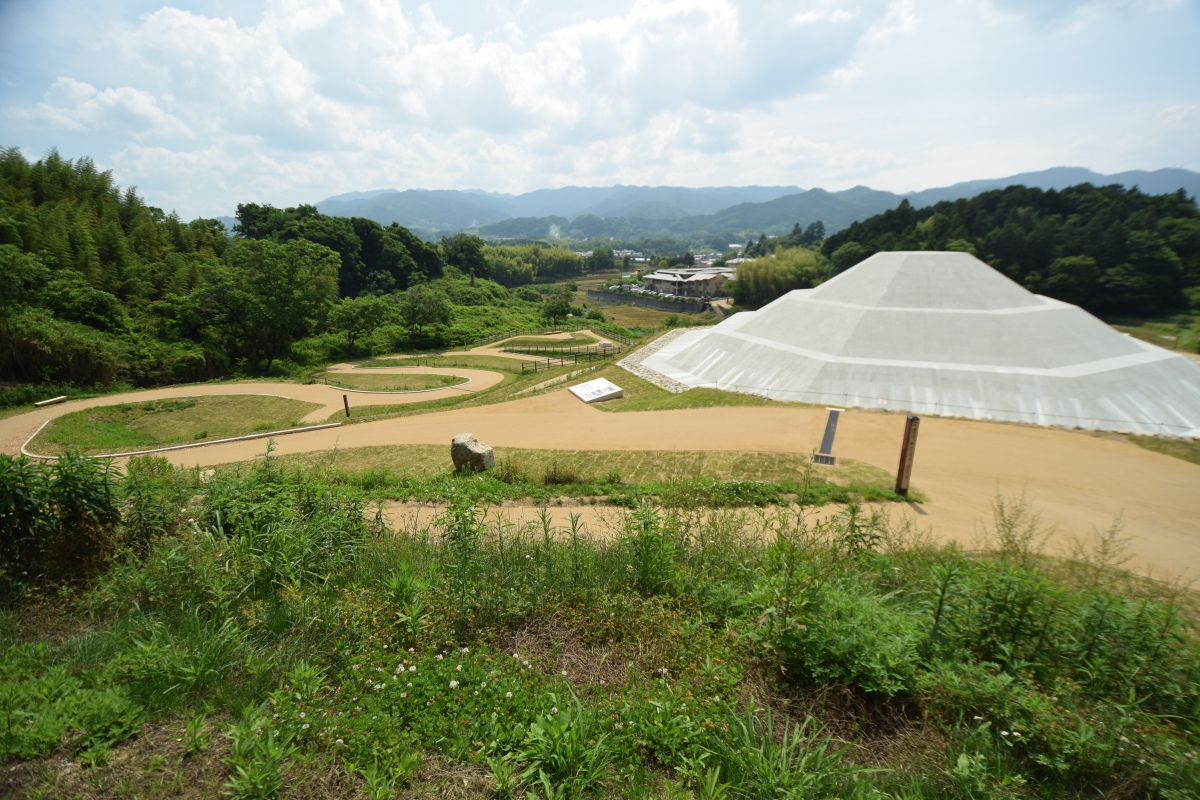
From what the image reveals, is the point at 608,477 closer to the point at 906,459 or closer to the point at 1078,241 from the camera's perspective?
the point at 906,459

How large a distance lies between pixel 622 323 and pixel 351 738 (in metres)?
65.2

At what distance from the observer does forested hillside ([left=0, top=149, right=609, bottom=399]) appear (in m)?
22.4

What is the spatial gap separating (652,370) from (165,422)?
2223cm

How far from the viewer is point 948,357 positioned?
21047 mm

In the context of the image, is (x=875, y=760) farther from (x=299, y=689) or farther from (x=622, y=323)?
(x=622, y=323)

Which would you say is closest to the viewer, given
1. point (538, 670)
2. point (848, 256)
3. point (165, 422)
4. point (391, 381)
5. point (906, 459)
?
point (538, 670)

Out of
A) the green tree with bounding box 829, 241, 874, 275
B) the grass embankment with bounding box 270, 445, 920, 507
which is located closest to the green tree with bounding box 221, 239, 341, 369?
the grass embankment with bounding box 270, 445, 920, 507

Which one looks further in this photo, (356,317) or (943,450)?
(356,317)

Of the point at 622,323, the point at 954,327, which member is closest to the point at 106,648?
the point at 954,327

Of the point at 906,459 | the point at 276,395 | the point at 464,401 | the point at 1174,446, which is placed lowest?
the point at 1174,446

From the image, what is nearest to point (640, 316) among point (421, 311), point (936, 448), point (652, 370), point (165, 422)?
point (421, 311)

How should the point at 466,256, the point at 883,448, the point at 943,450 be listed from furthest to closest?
1. the point at 466,256
2. the point at 883,448
3. the point at 943,450

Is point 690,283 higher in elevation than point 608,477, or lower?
higher

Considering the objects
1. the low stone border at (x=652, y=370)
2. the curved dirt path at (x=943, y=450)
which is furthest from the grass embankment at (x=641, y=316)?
the curved dirt path at (x=943, y=450)
